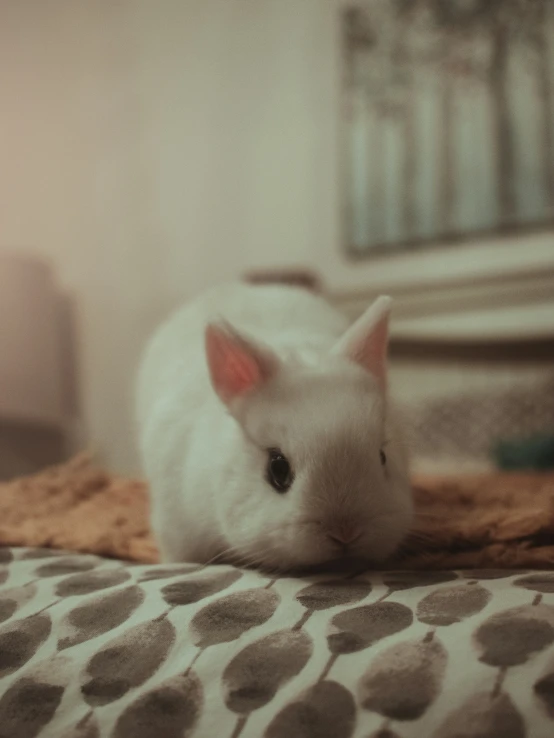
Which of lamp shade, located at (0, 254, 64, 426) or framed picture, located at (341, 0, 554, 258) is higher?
framed picture, located at (341, 0, 554, 258)

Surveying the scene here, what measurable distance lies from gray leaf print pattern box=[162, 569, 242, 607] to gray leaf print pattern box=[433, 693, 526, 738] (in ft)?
1.08

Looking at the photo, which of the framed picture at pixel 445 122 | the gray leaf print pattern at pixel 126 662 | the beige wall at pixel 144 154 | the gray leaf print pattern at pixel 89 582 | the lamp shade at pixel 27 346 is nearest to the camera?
the gray leaf print pattern at pixel 126 662

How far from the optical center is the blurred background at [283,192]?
2.32 meters

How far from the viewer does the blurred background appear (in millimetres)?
2318

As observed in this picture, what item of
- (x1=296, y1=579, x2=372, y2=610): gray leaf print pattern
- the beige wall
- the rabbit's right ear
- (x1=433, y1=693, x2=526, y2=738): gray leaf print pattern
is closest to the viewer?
(x1=433, y1=693, x2=526, y2=738): gray leaf print pattern

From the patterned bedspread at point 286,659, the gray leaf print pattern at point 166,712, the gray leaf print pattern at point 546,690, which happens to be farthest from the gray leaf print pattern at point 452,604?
the gray leaf print pattern at point 166,712

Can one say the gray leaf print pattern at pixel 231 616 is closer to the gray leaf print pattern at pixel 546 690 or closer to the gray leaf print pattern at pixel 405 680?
the gray leaf print pattern at pixel 405 680

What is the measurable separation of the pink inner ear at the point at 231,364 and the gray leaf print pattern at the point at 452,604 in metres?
0.38

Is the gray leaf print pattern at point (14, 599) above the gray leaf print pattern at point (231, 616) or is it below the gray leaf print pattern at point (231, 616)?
below

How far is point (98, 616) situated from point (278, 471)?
29cm

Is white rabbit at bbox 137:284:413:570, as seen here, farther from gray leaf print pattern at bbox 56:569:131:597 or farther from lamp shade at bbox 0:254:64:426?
lamp shade at bbox 0:254:64:426

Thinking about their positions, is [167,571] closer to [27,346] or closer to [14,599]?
[14,599]

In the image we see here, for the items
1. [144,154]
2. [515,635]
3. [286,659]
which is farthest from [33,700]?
[144,154]

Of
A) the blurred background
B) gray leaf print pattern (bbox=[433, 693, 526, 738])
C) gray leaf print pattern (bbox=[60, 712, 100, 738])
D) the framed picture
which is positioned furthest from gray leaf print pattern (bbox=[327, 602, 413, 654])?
the framed picture
